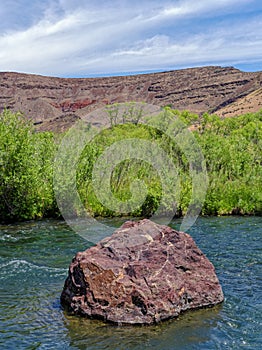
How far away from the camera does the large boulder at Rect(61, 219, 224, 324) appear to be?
1243 centimetres

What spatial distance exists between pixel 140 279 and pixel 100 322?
1.59 m

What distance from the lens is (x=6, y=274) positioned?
55.9 ft

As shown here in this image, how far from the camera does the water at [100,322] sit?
440 inches

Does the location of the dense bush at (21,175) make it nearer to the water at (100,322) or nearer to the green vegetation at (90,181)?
the green vegetation at (90,181)

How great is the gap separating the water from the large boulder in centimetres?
36

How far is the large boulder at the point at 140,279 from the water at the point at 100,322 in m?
0.36

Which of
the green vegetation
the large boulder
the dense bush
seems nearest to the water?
the large boulder

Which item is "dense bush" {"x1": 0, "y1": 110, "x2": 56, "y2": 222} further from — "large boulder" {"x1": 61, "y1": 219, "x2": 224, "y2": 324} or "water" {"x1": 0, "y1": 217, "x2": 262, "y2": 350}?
"large boulder" {"x1": 61, "y1": 219, "x2": 224, "y2": 324}

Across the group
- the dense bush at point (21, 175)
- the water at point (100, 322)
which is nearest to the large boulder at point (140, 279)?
the water at point (100, 322)

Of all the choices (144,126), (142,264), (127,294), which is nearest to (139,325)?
(127,294)

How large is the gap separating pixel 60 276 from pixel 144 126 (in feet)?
141

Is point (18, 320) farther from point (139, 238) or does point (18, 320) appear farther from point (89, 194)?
point (89, 194)

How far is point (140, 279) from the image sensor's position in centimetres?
1292

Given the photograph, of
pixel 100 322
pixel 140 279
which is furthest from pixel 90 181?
pixel 100 322
